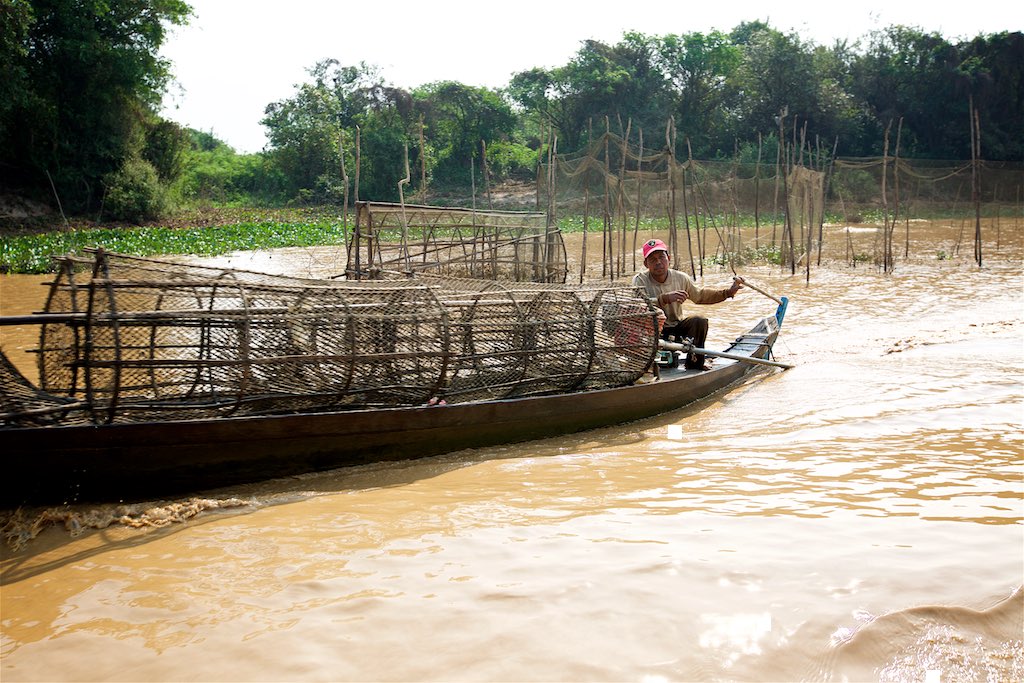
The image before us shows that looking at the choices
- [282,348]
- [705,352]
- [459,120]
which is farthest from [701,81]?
[282,348]

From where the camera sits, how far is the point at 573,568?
304cm

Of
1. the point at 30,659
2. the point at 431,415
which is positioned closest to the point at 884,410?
the point at 431,415

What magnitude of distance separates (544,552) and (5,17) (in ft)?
58.5

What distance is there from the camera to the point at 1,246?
13641mm

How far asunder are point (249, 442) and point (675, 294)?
126 inches

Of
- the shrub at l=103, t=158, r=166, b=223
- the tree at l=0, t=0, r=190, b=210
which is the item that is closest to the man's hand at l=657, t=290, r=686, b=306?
the tree at l=0, t=0, r=190, b=210

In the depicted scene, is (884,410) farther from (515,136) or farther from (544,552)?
(515,136)

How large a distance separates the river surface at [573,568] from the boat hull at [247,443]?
92 millimetres

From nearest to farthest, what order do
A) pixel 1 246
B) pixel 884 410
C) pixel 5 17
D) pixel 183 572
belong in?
pixel 183 572 < pixel 884 410 < pixel 1 246 < pixel 5 17

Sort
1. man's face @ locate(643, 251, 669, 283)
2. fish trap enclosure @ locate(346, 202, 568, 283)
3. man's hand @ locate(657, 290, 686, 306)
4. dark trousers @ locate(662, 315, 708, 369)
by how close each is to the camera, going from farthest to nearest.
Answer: fish trap enclosure @ locate(346, 202, 568, 283) → dark trousers @ locate(662, 315, 708, 369) → man's hand @ locate(657, 290, 686, 306) → man's face @ locate(643, 251, 669, 283)

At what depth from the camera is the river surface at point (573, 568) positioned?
8.31 feet

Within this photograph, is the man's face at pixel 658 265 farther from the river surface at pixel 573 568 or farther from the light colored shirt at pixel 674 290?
the river surface at pixel 573 568

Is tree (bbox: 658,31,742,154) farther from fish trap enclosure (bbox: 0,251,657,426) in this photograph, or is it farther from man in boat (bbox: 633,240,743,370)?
fish trap enclosure (bbox: 0,251,657,426)

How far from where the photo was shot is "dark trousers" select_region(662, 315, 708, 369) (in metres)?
5.89
